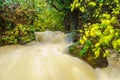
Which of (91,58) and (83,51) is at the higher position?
(83,51)

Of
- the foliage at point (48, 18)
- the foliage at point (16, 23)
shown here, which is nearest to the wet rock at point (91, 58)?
the foliage at point (16, 23)

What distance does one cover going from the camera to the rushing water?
14.9 feet

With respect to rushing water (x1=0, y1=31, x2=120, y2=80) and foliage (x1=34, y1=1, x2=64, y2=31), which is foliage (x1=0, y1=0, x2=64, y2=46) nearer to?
rushing water (x1=0, y1=31, x2=120, y2=80)

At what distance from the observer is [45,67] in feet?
15.8

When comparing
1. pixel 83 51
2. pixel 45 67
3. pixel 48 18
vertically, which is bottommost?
pixel 45 67

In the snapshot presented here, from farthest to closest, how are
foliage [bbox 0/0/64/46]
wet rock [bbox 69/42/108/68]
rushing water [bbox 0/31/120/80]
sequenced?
foliage [bbox 0/0/64/46] < wet rock [bbox 69/42/108/68] < rushing water [bbox 0/31/120/80]

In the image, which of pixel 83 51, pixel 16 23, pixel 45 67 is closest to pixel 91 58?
pixel 83 51

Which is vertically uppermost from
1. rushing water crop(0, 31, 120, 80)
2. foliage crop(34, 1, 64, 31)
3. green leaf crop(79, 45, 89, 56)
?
foliage crop(34, 1, 64, 31)

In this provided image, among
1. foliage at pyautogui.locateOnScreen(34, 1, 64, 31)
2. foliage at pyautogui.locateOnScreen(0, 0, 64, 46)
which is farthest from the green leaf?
foliage at pyautogui.locateOnScreen(34, 1, 64, 31)

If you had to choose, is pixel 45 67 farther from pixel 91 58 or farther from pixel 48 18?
pixel 48 18

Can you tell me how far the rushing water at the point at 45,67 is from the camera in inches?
179

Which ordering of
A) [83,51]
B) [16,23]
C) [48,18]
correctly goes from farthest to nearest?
1. [48,18]
2. [16,23]
3. [83,51]

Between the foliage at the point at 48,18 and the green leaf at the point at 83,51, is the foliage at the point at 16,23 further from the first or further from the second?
the green leaf at the point at 83,51

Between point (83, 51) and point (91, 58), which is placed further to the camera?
point (91, 58)
